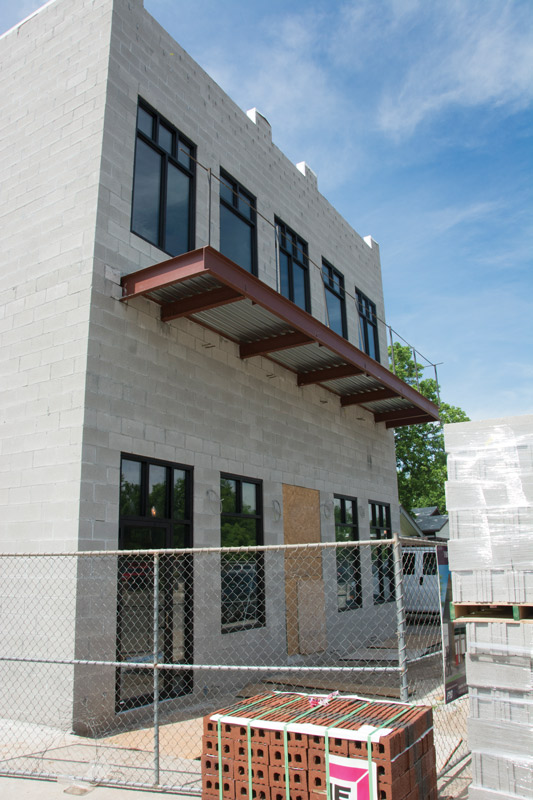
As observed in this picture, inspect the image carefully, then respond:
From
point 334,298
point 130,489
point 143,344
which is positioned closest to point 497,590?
point 130,489

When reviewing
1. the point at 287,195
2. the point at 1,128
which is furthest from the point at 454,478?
the point at 287,195

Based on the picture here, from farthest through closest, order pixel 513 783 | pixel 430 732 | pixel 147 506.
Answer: pixel 147 506 < pixel 430 732 < pixel 513 783

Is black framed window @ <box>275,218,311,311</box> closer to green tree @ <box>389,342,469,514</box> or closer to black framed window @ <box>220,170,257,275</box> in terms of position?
black framed window @ <box>220,170,257,275</box>

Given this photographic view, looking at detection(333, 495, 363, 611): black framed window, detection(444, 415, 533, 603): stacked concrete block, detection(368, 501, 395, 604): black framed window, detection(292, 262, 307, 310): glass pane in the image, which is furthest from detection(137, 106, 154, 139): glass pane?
detection(368, 501, 395, 604): black framed window

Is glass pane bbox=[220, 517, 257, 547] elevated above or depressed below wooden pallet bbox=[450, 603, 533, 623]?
above

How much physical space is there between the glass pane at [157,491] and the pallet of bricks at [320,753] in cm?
438

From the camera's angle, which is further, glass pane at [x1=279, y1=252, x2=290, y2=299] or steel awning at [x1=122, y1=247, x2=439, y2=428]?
glass pane at [x1=279, y1=252, x2=290, y2=299]

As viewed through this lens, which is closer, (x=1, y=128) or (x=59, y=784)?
(x=59, y=784)

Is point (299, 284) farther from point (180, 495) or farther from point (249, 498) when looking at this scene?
point (180, 495)

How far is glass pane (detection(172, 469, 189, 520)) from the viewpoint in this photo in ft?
30.6

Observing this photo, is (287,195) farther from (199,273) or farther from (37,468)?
(37,468)

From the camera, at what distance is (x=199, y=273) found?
818 centimetres

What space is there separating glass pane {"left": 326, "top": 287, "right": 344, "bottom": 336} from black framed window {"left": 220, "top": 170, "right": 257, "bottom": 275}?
3.60m

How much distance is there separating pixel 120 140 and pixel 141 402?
12.7 feet
